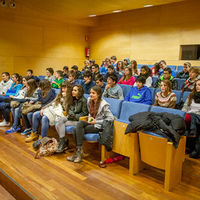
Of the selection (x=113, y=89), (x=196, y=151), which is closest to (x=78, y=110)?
(x=113, y=89)

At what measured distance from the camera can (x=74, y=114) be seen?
2.88 metres

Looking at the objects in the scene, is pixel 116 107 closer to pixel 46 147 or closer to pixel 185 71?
pixel 46 147

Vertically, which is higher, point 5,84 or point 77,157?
point 5,84

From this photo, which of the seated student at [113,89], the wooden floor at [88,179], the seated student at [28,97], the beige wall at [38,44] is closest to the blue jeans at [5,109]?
the seated student at [28,97]

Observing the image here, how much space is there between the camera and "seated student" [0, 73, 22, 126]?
3973mm

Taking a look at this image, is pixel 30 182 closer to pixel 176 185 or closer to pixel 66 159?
pixel 66 159

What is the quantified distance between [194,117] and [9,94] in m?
3.40

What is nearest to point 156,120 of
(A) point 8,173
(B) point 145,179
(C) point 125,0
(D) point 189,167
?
(B) point 145,179

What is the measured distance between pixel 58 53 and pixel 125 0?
3.74m

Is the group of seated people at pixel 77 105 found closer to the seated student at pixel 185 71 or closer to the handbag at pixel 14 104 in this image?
the handbag at pixel 14 104

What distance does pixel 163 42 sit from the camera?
7.04 m

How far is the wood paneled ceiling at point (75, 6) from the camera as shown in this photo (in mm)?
5652

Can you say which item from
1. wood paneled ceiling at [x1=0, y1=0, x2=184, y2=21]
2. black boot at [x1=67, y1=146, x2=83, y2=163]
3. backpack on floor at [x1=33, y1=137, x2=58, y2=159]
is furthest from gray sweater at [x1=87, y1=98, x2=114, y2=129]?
wood paneled ceiling at [x1=0, y1=0, x2=184, y2=21]

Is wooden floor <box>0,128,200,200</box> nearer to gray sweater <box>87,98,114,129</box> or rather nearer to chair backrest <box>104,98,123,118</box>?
gray sweater <box>87,98,114,129</box>
